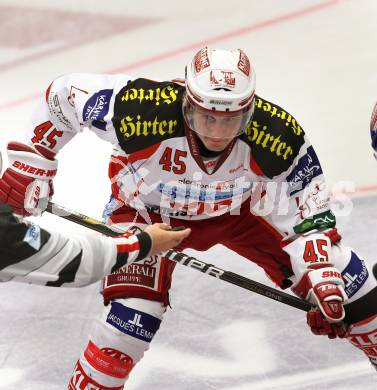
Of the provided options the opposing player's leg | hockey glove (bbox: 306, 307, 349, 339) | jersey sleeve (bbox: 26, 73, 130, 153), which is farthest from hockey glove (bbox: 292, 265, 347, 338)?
jersey sleeve (bbox: 26, 73, 130, 153)

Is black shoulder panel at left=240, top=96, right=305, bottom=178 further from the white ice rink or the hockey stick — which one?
the white ice rink

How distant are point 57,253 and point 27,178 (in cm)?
81

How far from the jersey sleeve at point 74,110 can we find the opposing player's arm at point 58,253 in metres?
0.54

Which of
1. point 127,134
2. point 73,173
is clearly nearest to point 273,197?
point 127,134

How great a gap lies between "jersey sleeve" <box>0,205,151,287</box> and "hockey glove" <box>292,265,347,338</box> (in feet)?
2.05

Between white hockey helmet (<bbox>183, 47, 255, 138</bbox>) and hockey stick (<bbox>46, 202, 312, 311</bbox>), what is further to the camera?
hockey stick (<bbox>46, 202, 312, 311</bbox>)

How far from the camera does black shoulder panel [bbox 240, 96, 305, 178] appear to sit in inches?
142

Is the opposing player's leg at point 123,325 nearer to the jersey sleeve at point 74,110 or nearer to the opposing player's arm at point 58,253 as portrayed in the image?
the opposing player's arm at point 58,253

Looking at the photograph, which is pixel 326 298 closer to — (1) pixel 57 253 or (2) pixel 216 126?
(2) pixel 216 126

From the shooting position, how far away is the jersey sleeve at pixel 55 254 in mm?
2980

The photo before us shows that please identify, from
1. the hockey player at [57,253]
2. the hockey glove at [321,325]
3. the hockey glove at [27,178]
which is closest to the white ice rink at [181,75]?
the hockey glove at [321,325]

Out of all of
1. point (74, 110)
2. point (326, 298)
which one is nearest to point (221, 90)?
point (74, 110)

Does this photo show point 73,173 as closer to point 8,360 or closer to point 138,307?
point 8,360

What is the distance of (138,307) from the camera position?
3594 millimetres
